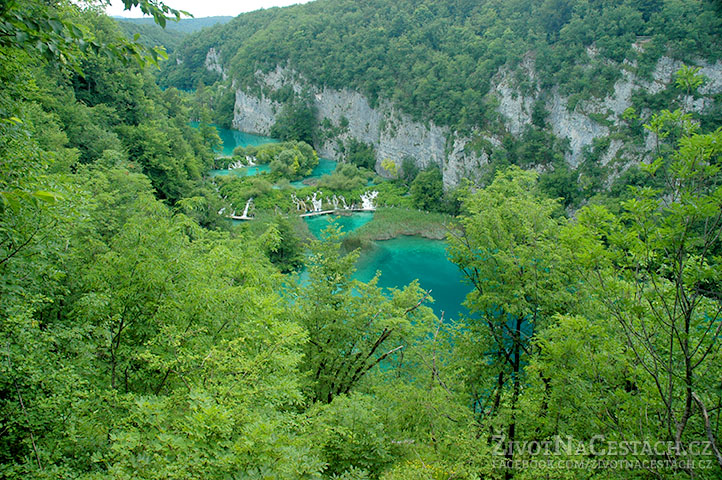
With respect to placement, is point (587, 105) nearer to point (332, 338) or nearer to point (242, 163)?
point (332, 338)

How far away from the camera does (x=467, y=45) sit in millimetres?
46062

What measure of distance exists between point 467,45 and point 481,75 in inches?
232

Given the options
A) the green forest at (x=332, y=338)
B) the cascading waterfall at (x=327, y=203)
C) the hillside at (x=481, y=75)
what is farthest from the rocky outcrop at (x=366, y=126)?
the green forest at (x=332, y=338)

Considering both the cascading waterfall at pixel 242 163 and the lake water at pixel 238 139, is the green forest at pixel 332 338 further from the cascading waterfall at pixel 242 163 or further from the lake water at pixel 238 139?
the lake water at pixel 238 139

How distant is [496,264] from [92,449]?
7.75 meters

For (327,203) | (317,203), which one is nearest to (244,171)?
(317,203)

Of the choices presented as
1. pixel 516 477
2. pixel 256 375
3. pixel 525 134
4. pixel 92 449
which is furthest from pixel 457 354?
pixel 525 134

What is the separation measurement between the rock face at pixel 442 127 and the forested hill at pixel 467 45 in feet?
3.43

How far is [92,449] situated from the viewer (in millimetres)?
3572

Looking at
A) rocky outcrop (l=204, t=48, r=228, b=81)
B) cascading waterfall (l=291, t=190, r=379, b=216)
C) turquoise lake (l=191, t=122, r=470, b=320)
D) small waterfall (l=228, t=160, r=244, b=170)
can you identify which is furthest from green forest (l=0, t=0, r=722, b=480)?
rocky outcrop (l=204, t=48, r=228, b=81)

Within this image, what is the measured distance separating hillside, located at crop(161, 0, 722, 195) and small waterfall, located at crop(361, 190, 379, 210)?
26.1ft

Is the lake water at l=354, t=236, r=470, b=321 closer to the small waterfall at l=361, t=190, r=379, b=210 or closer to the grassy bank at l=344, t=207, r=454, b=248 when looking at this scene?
the grassy bank at l=344, t=207, r=454, b=248

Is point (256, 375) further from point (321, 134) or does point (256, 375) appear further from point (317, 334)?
point (321, 134)

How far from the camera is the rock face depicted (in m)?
33.0
